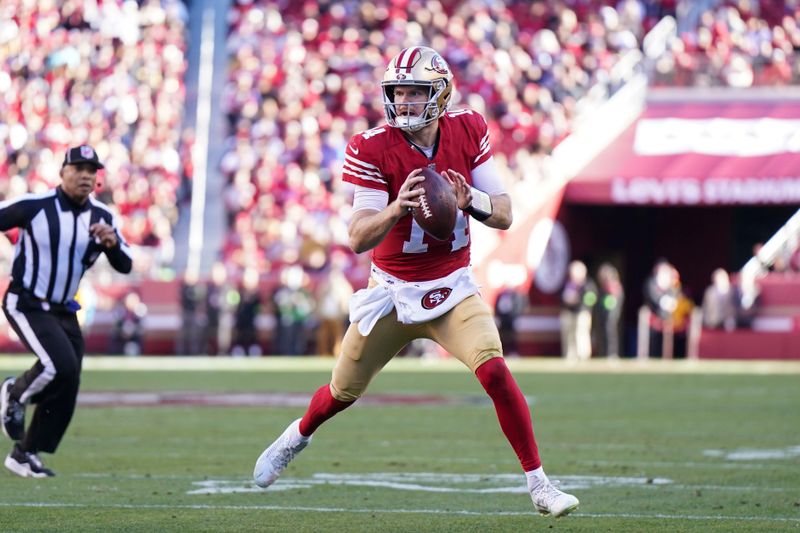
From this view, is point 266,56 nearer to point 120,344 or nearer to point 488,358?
point 120,344

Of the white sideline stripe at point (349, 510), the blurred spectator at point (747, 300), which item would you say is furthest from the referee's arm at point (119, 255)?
the blurred spectator at point (747, 300)

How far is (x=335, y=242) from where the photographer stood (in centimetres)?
2431

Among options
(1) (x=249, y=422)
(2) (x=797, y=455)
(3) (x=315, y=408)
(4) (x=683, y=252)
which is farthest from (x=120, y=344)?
(3) (x=315, y=408)

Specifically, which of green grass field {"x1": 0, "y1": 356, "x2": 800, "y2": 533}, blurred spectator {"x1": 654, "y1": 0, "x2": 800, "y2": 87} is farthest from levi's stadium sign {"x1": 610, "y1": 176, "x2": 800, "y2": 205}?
green grass field {"x1": 0, "y1": 356, "x2": 800, "y2": 533}

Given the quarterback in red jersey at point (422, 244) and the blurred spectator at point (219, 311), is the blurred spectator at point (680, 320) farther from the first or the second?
the quarterback in red jersey at point (422, 244)

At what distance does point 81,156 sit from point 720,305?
1562 cm

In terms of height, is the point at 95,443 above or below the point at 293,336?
above

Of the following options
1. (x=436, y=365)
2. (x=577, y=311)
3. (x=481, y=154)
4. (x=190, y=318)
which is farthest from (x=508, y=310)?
(x=481, y=154)

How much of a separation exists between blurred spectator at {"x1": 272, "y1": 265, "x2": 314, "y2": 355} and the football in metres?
18.0

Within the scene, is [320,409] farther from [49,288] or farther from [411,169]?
[49,288]

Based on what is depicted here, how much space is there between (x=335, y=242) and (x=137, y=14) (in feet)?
21.5

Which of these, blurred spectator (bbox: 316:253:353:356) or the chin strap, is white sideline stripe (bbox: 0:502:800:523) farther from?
blurred spectator (bbox: 316:253:353:356)

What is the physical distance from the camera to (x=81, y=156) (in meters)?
7.84

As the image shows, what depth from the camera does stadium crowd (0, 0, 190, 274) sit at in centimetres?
2550
